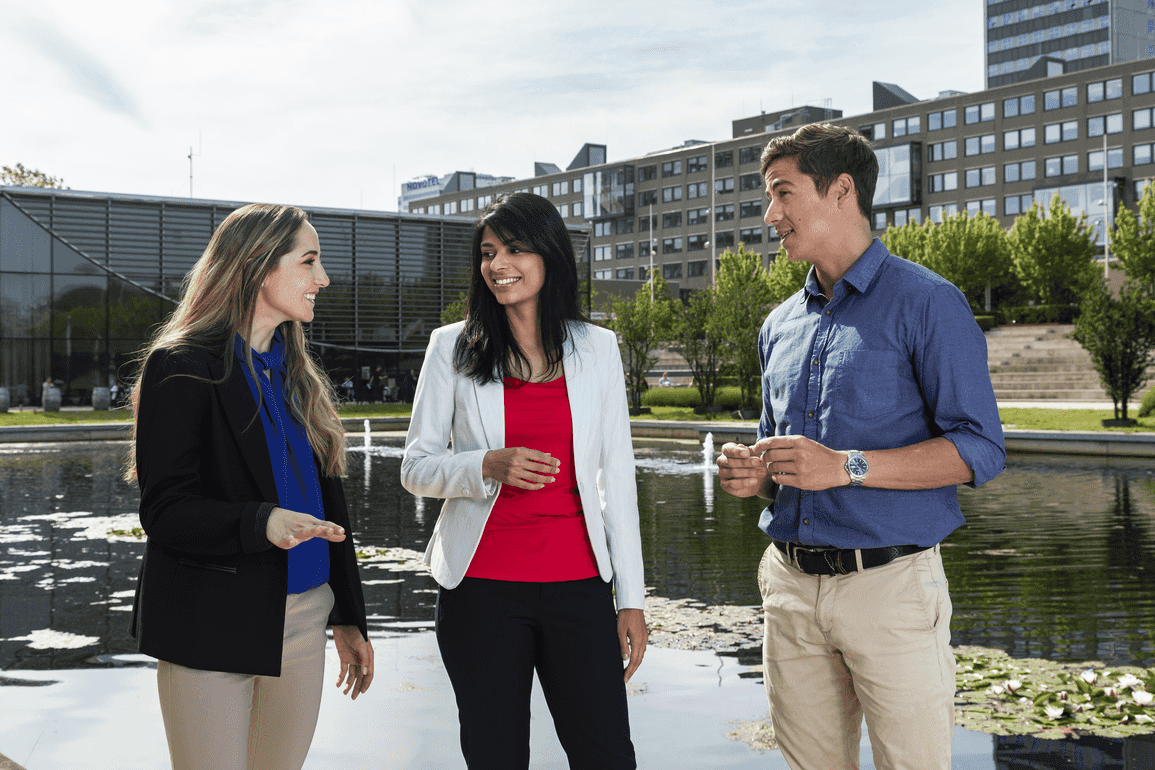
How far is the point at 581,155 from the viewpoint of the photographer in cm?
11688

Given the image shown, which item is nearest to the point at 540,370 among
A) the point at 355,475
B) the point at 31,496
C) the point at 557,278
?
the point at 557,278

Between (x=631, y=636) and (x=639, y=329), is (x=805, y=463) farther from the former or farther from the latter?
(x=639, y=329)

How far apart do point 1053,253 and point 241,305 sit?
187ft

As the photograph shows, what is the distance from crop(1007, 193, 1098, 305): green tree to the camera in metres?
52.9

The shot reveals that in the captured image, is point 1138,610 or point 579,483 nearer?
point 579,483

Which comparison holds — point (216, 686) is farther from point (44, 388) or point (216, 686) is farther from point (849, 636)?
point (44, 388)

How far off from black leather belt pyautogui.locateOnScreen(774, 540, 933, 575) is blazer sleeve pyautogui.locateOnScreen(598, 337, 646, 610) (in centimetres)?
46

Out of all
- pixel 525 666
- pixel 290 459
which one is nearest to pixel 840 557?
pixel 525 666

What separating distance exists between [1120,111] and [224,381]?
81057mm

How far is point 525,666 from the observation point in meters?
2.83

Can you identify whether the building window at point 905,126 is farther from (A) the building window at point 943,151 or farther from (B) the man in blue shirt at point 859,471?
(B) the man in blue shirt at point 859,471

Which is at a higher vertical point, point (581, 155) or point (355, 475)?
point (581, 155)

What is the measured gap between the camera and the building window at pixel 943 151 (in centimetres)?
8006

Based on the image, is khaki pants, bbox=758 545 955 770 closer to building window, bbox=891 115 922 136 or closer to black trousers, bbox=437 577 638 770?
black trousers, bbox=437 577 638 770
